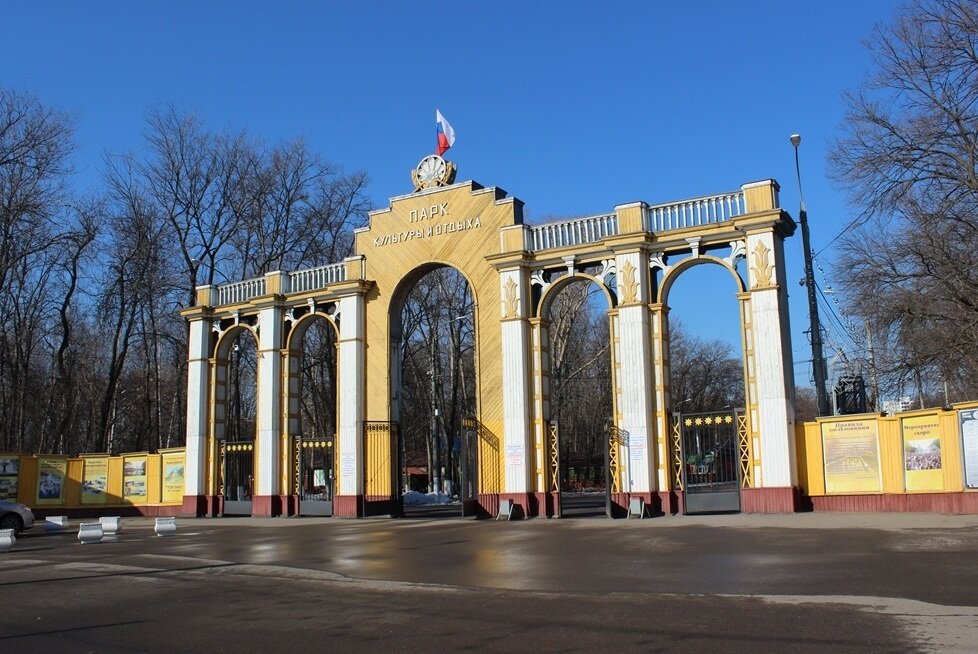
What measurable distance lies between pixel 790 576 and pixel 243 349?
38.4 meters

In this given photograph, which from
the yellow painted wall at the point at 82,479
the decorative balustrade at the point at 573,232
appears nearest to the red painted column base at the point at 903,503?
the decorative balustrade at the point at 573,232

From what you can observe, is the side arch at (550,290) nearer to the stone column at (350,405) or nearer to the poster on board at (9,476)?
the stone column at (350,405)

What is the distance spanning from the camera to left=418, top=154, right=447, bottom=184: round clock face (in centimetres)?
3016

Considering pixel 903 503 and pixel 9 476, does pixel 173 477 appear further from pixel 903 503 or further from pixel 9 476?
pixel 903 503

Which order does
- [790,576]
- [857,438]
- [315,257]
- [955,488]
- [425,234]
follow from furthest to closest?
[315,257]
[425,234]
[857,438]
[955,488]
[790,576]

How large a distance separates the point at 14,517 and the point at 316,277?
1254cm

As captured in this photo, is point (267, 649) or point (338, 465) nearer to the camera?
point (267, 649)

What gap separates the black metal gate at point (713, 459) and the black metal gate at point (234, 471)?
54.8 ft

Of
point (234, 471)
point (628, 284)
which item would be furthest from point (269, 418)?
point (628, 284)

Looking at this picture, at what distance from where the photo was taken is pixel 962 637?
7.58 m

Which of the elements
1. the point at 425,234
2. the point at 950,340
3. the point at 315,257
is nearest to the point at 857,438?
the point at 950,340

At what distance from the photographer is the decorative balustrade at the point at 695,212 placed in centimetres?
2477

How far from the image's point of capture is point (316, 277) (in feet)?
106

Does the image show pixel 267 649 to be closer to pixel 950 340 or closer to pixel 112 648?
pixel 112 648
